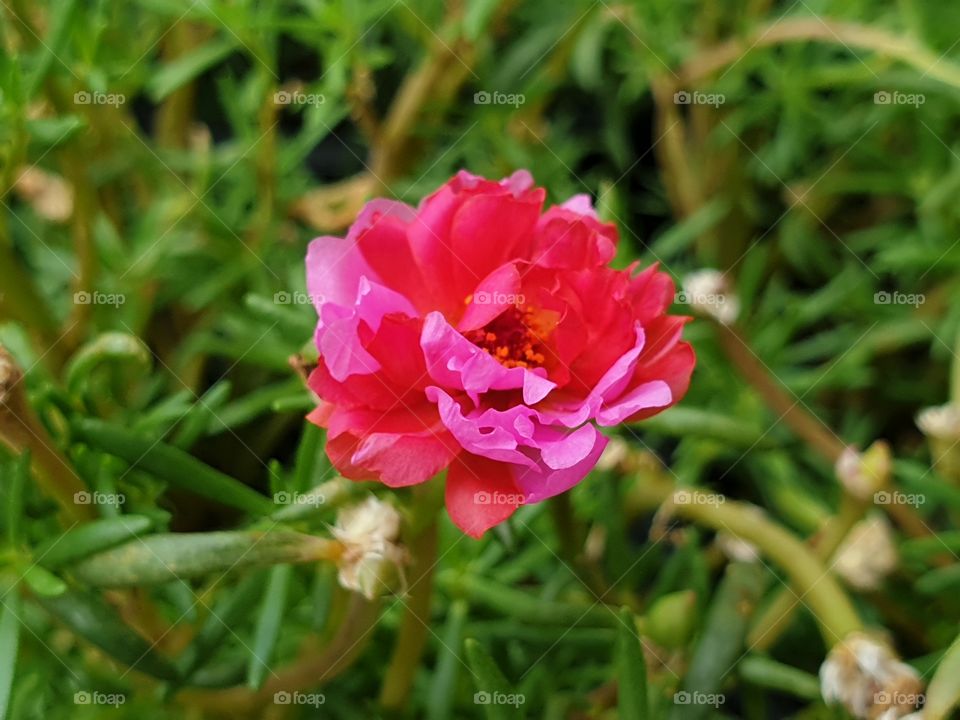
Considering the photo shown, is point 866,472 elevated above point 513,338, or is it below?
below

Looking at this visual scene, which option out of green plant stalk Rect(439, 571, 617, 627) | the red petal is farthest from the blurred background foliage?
the red petal

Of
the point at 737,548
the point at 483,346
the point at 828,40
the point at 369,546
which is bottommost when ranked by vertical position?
the point at 737,548

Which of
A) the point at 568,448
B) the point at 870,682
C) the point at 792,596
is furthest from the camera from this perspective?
the point at 792,596

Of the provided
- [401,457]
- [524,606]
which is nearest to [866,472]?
[524,606]

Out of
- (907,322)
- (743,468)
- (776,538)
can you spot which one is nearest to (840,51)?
(907,322)

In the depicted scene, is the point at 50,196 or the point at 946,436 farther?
the point at 50,196

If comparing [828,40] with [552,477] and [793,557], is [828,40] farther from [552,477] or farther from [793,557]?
[552,477]

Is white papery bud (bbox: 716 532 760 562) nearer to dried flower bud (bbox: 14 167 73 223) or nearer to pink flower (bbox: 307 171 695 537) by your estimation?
pink flower (bbox: 307 171 695 537)

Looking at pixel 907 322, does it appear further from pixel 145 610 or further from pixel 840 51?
pixel 145 610
